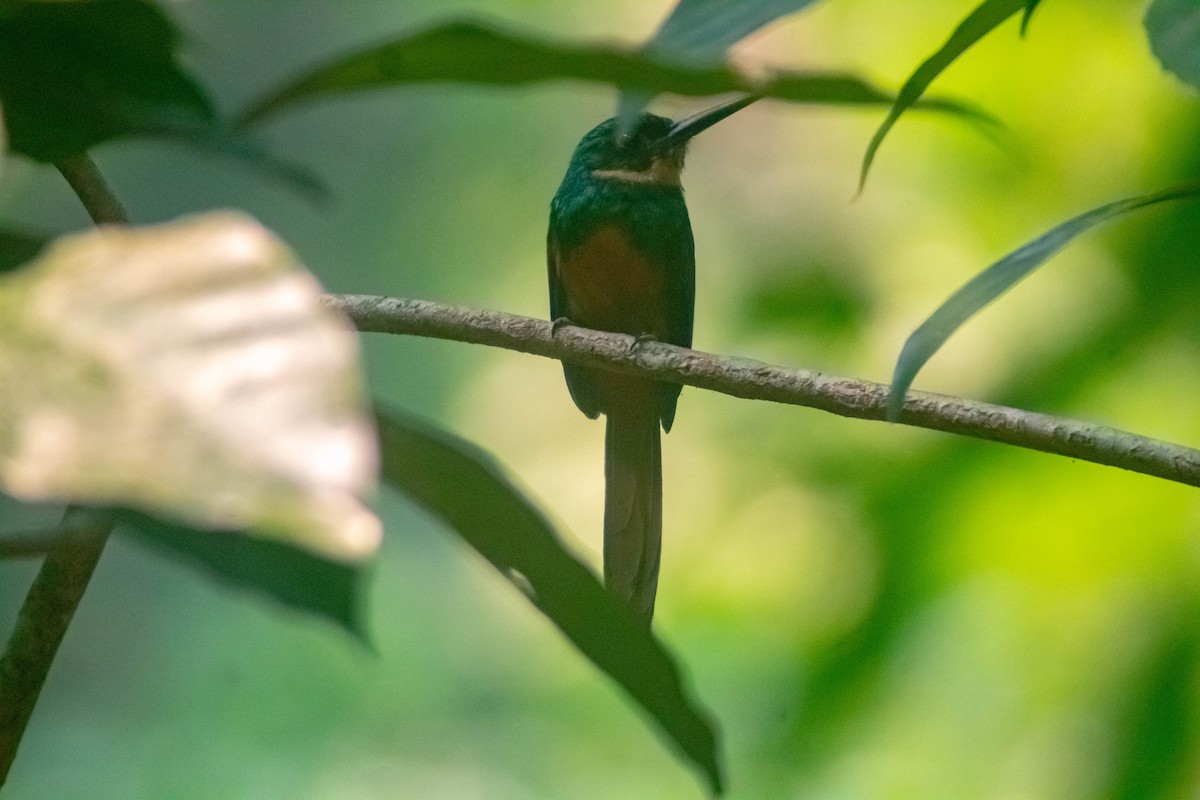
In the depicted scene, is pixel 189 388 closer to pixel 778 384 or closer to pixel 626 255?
pixel 778 384

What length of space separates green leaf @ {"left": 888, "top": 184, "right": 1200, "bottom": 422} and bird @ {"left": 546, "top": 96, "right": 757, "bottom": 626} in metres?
1.15

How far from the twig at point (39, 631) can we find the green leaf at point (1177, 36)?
56 cm

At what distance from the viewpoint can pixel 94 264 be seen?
12.5 inches

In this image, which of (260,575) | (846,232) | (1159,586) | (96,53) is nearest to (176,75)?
(96,53)

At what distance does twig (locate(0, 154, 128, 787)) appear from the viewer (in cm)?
63

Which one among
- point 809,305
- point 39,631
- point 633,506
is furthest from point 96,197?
point 809,305

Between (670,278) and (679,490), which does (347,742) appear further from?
(670,278)

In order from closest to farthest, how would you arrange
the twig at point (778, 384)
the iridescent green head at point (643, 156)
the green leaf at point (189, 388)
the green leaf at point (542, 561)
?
the green leaf at point (189, 388) → the green leaf at point (542, 561) → the twig at point (778, 384) → the iridescent green head at point (643, 156)

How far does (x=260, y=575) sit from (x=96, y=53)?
0.17 metres

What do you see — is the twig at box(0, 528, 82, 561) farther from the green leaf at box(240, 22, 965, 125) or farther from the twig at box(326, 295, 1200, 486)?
the twig at box(326, 295, 1200, 486)

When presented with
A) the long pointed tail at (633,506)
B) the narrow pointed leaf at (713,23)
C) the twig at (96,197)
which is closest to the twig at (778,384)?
the twig at (96,197)

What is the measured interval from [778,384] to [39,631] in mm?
558

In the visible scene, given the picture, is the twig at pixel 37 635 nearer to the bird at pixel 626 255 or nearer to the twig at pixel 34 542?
the twig at pixel 34 542

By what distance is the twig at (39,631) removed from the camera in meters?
0.63
